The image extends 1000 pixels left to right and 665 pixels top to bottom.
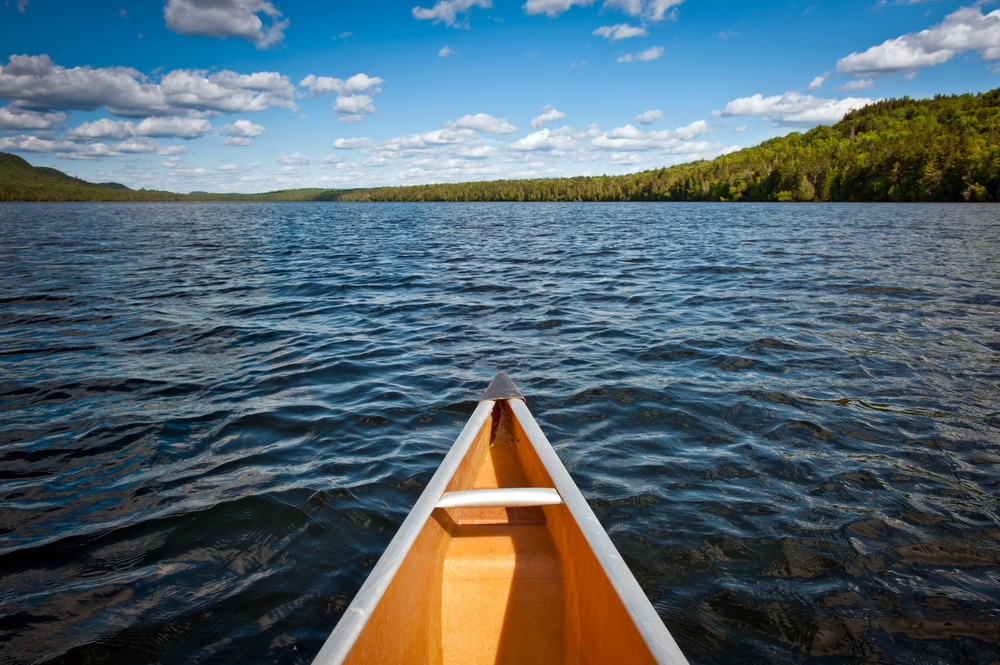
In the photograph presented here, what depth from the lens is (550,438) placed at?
4949 millimetres

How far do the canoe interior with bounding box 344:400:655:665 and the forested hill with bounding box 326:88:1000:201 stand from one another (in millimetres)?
81638

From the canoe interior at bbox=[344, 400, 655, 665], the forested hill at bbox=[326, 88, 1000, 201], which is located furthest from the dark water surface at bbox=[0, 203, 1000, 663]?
the forested hill at bbox=[326, 88, 1000, 201]

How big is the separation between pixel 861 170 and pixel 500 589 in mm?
95362

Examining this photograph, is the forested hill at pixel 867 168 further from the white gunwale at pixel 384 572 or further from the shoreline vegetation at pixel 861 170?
the white gunwale at pixel 384 572

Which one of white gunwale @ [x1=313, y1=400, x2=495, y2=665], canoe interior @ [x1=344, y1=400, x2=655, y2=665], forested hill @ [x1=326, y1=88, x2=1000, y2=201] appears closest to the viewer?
white gunwale @ [x1=313, y1=400, x2=495, y2=665]

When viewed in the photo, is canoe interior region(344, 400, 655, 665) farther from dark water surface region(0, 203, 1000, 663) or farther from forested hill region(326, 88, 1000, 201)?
forested hill region(326, 88, 1000, 201)

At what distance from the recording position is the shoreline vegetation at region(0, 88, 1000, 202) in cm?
6156

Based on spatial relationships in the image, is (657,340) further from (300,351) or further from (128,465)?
(128,465)

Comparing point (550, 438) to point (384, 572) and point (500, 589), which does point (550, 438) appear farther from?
point (384, 572)

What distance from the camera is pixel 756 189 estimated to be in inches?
3770

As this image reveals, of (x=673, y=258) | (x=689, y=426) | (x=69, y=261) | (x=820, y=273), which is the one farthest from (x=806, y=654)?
(x=69, y=261)

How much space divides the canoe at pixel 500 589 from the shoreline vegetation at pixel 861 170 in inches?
3205

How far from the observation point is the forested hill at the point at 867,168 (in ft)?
202

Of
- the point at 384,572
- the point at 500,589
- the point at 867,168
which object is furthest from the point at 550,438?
the point at 867,168
